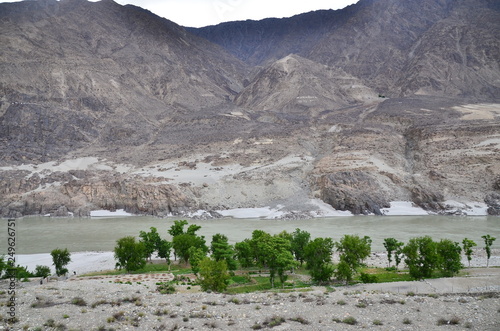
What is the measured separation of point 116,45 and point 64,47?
80.2 feet

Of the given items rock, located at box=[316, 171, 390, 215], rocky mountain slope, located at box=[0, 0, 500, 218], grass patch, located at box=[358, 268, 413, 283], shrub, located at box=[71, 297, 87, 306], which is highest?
rocky mountain slope, located at box=[0, 0, 500, 218]

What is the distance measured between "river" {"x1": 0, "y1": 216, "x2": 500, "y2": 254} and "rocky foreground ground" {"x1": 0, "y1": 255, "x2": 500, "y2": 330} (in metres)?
26.8

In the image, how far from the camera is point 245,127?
105 metres

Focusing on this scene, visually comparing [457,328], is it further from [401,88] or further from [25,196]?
[401,88]

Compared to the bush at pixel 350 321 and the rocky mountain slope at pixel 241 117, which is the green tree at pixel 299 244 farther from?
the rocky mountain slope at pixel 241 117

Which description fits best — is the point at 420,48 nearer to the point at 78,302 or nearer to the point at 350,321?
the point at 350,321

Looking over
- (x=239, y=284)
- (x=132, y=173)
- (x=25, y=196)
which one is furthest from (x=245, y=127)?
(x=239, y=284)

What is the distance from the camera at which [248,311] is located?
15984 mm

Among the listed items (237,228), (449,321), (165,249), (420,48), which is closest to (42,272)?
(165,249)

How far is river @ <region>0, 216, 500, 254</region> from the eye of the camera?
46438mm

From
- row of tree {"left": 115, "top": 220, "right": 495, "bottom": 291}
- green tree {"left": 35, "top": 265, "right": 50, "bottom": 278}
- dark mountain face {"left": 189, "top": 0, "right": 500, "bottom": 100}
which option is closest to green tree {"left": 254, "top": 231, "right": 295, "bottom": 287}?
row of tree {"left": 115, "top": 220, "right": 495, "bottom": 291}

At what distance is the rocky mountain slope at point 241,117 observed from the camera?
230 ft

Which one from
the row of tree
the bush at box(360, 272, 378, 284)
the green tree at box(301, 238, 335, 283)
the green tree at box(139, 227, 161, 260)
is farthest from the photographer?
the green tree at box(139, 227, 161, 260)

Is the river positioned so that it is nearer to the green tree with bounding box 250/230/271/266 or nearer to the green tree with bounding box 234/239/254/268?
the green tree with bounding box 234/239/254/268
